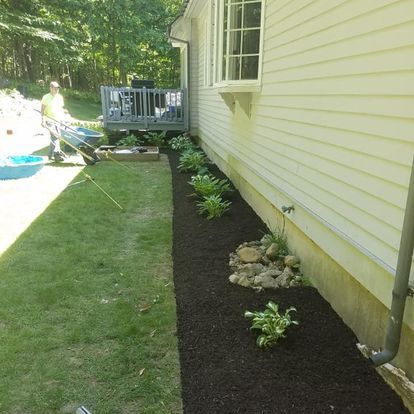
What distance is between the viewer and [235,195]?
19.3 ft

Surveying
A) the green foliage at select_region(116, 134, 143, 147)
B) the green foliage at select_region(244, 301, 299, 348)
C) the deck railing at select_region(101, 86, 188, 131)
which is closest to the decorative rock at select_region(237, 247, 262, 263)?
the green foliage at select_region(244, 301, 299, 348)

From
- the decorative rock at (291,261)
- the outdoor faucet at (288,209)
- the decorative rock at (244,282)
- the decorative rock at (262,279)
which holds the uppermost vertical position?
the outdoor faucet at (288,209)

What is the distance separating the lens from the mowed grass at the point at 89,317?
223 cm

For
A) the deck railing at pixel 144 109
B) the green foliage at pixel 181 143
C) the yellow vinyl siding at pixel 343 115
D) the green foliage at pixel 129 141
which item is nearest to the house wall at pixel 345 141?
the yellow vinyl siding at pixel 343 115

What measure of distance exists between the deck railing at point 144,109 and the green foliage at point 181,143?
633mm

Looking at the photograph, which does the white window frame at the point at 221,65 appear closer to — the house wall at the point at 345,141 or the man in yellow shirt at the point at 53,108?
the house wall at the point at 345,141

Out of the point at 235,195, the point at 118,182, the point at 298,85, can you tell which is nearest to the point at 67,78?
the point at 118,182

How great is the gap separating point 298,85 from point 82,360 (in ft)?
9.35

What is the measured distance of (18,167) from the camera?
6.89 meters

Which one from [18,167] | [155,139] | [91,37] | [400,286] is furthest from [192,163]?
[91,37]

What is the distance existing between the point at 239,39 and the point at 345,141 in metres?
2.86

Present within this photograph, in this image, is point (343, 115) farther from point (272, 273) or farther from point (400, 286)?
point (272, 273)

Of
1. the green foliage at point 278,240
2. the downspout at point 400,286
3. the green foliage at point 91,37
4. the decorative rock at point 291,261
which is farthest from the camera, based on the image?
the green foliage at point 91,37

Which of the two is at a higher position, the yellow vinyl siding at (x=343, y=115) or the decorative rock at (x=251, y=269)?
the yellow vinyl siding at (x=343, y=115)
